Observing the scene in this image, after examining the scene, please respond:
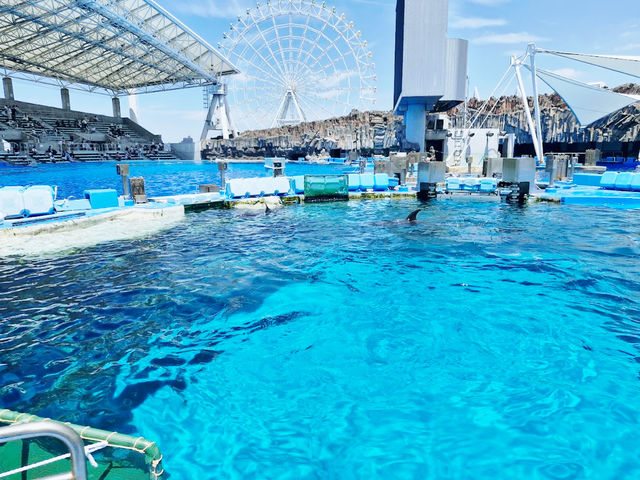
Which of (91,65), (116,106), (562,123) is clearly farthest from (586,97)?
(116,106)

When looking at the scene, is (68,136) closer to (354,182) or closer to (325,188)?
(354,182)

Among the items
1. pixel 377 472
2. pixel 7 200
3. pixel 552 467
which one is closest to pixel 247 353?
pixel 377 472

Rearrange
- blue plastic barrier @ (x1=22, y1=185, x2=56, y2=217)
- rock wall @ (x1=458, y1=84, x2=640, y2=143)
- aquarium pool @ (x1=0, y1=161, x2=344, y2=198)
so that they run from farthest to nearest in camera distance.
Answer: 1. rock wall @ (x1=458, y1=84, x2=640, y2=143)
2. aquarium pool @ (x1=0, y1=161, x2=344, y2=198)
3. blue plastic barrier @ (x1=22, y1=185, x2=56, y2=217)

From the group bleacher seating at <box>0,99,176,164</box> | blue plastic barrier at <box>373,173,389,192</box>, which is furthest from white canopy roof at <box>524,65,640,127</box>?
bleacher seating at <box>0,99,176,164</box>

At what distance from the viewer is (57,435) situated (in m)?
1.42

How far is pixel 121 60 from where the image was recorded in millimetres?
51188

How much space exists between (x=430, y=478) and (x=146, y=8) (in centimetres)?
4507

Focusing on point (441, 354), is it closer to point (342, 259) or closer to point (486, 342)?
point (486, 342)

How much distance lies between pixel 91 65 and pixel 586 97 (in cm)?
5550

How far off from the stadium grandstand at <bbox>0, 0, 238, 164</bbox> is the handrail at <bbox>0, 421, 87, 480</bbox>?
3810cm

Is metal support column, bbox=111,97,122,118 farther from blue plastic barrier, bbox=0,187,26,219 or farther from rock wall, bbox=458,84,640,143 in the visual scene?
blue plastic barrier, bbox=0,187,26,219

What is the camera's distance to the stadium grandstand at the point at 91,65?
35500 millimetres

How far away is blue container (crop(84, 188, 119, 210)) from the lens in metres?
12.4

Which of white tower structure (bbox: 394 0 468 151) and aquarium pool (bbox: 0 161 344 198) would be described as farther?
white tower structure (bbox: 394 0 468 151)
